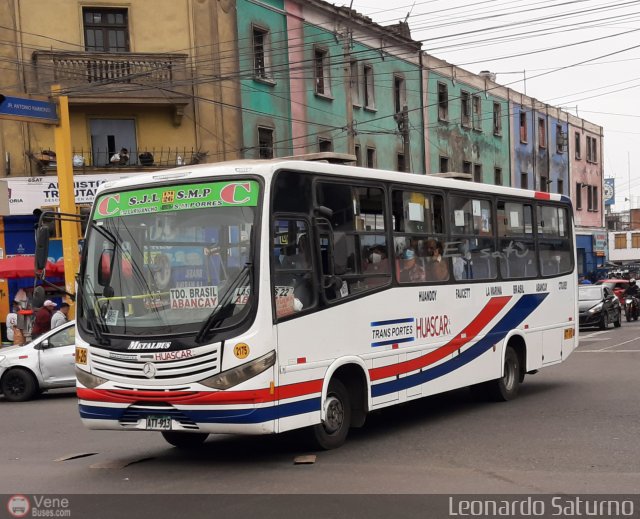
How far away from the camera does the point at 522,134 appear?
4912 centimetres

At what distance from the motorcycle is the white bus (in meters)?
27.1

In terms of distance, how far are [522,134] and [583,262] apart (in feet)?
33.8

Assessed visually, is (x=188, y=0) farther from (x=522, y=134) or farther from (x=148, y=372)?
(x=522, y=134)

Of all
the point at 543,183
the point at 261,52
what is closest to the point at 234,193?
the point at 261,52

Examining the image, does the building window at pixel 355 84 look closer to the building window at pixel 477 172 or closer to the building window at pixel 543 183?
the building window at pixel 477 172

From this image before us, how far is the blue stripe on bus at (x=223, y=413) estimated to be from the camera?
866 cm

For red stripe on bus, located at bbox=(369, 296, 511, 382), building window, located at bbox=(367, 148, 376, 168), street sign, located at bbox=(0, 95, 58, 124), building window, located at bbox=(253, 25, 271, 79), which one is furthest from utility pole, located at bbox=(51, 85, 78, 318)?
building window, located at bbox=(367, 148, 376, 168)

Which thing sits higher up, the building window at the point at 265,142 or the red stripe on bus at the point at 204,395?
the building window at the point at 265,142

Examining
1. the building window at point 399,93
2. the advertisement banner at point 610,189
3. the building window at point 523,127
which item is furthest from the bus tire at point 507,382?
the advertisement banner at point 610,189

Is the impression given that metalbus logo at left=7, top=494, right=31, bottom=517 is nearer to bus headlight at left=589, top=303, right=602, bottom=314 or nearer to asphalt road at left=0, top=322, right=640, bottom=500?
asphalt road at left=0, top=322, right=640, bottom=500

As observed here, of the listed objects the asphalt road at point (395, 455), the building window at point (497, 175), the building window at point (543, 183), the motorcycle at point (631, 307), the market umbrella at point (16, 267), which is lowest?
the motorcycle at point (631, 307)

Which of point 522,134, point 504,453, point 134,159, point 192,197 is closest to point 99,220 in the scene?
point 192,197

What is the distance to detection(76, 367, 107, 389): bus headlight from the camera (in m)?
9.34

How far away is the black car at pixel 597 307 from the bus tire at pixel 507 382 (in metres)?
17.8
